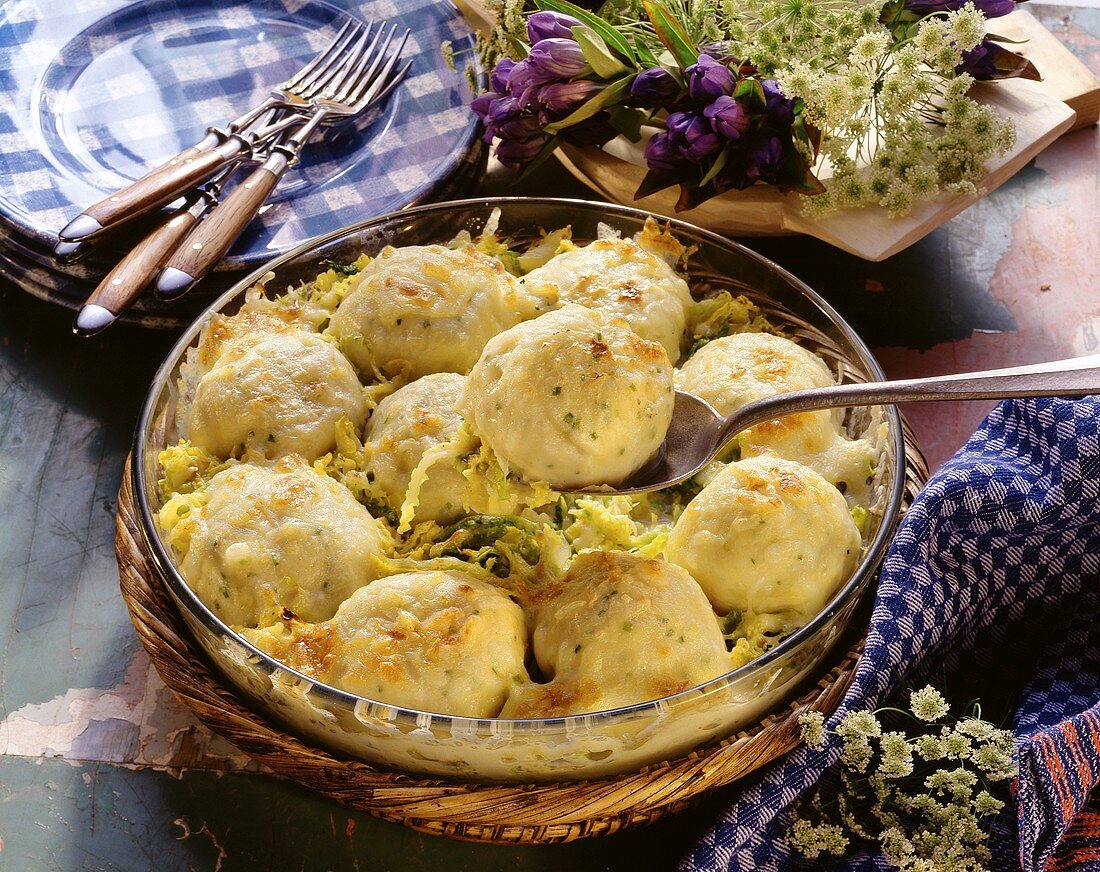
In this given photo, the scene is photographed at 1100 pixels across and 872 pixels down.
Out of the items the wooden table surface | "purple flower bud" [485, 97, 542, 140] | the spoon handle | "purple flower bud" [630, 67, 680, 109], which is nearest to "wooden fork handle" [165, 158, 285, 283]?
the wooden table surface

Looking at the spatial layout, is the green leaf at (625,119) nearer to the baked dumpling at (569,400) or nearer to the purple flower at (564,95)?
the purple flower at (564,95)

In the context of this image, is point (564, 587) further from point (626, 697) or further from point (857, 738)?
point (857, 738)

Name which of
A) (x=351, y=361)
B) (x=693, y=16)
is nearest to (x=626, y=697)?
(x=351, y=361)

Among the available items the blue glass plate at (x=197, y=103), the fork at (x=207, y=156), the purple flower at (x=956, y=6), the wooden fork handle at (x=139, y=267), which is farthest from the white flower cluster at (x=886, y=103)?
the wooden fork handle at (x=139, y=267)

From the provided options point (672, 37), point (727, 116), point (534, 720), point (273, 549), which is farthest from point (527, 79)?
point (534, 720)

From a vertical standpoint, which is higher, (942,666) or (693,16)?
(693,16)

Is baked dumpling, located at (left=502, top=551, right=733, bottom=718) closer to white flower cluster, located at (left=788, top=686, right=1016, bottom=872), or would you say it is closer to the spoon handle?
white flower cluster, located at (left=788, top=686, right=1016, bottom=872)
